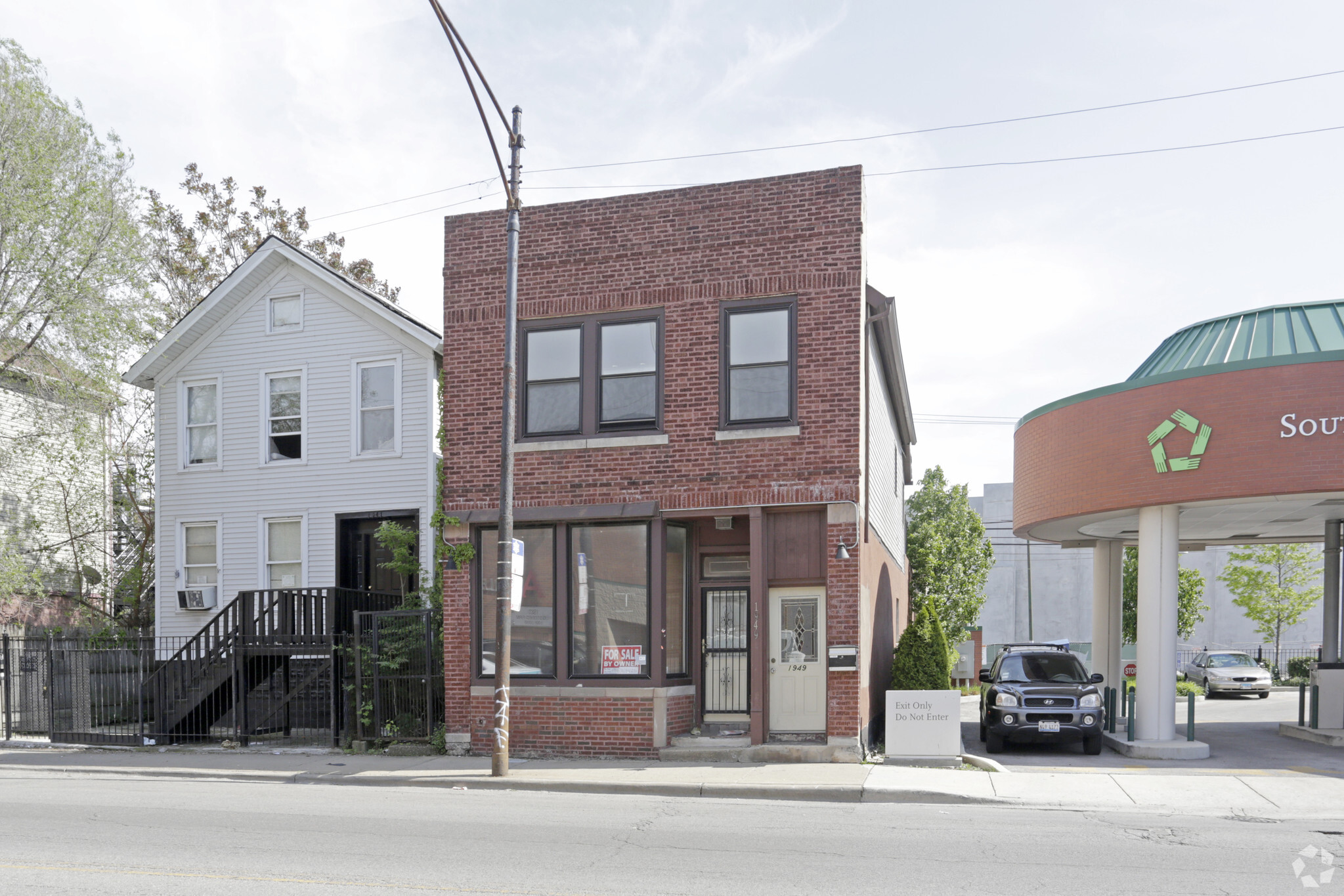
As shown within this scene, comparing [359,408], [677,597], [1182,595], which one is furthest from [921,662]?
[1182,595]

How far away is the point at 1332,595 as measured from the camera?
21.3 m

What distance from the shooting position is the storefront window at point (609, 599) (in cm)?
1562

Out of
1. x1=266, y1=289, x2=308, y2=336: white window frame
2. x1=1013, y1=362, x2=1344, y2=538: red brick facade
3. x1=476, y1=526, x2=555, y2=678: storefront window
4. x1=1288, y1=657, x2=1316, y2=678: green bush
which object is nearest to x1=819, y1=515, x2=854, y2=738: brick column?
x1=476, y1=526, x2=555, y2=678: storefront window

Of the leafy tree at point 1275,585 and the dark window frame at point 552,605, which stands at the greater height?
the dark window frame at point 552,605

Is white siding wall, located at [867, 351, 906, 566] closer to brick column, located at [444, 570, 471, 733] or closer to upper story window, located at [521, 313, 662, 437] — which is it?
upper story window, located at [521, 313, 662, 437]

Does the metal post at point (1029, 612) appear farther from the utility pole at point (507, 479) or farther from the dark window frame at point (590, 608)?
the utility pole at point (507, 479)

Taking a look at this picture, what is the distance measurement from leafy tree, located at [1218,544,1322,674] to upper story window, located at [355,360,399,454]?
3312 centimetres

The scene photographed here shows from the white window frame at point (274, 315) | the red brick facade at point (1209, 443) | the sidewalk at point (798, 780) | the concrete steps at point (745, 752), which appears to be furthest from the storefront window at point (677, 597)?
the white window frame at point (274, 315)

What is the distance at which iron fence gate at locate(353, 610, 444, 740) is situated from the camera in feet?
55.2

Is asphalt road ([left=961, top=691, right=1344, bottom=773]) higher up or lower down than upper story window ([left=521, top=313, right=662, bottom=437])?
lower down

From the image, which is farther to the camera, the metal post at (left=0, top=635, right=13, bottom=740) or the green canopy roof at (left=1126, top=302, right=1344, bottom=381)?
the metal post at (left=0, top=635, right=13, bottom=740)

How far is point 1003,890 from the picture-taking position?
25.7 feet

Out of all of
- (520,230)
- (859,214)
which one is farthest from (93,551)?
(859,214)

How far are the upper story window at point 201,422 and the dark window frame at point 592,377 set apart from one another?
29.7 feet
